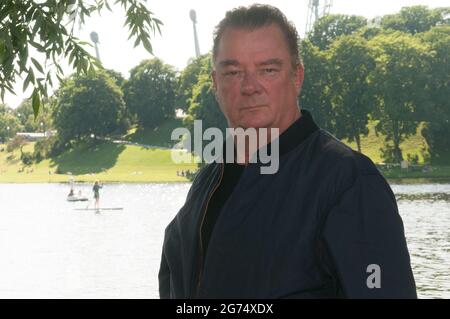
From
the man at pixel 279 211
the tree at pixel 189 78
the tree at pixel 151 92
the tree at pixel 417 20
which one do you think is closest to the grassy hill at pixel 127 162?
the tree at pixel 151 92

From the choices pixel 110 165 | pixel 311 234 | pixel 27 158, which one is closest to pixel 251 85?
pixel 311 234

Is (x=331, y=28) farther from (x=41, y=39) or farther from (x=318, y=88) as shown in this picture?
(x=41, y=39)

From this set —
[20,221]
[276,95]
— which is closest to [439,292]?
[276,95]

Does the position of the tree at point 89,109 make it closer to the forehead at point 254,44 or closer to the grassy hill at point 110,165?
the grassy hill at point 110,165

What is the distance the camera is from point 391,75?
112 m

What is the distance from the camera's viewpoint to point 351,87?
115812 millimetres

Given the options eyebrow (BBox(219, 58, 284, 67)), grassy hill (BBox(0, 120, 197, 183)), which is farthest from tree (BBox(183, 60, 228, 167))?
eyebrow (BBox(219, 58, 284, 67))

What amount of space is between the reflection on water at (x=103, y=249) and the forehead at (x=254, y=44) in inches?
755

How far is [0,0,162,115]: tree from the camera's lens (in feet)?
24.6

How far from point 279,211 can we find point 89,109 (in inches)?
6163

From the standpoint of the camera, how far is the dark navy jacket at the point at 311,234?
2404 mm

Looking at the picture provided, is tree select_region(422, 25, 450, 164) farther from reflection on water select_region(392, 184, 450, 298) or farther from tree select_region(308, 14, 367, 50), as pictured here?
reflection on water select_region(392, 184, 450, 298)

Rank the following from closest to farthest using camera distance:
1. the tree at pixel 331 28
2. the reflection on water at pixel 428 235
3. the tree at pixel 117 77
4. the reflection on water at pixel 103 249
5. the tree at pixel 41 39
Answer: the tree at pixel 41 39 → the reflection on water at pixel 103 249 → the reflection on water at pixel 428 235 → the tree at pixel 331 28 → the tree at pixel 117 77
